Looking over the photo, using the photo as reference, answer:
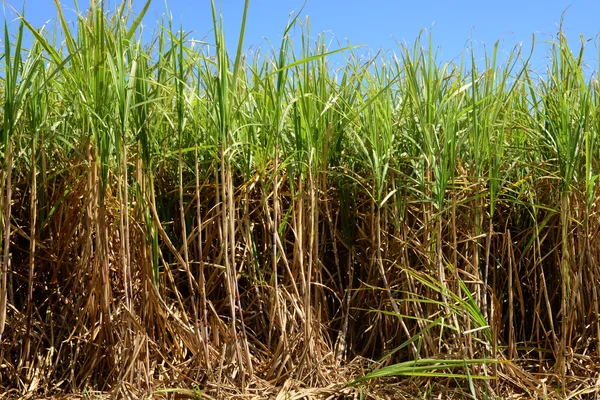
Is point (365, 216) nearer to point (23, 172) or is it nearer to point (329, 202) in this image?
point (329, 202)

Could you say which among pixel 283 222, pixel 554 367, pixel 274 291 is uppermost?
pixel 283 222

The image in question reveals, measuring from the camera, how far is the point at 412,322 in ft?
7.50

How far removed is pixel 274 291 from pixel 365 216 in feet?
1.55

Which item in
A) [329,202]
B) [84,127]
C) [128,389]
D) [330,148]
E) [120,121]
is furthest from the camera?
[329,202]

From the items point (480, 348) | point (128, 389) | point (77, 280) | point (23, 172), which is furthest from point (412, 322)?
point (23, 172)

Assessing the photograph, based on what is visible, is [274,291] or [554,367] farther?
[554,367]

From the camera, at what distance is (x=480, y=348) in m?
2.15

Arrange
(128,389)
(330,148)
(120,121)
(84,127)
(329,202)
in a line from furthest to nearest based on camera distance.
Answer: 1. (329,202)
2. (330,148)
3. (84,127)
4. (128,389)
5. (120,121)

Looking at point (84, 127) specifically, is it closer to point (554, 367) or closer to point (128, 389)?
point (128, 389)

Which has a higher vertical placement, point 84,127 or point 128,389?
point 84,127

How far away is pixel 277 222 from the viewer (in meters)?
2.20

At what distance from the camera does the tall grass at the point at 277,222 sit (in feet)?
6.31

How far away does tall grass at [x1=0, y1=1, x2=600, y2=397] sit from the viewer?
192cm


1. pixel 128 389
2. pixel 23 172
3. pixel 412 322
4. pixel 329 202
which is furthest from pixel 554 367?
pixel 23 172
